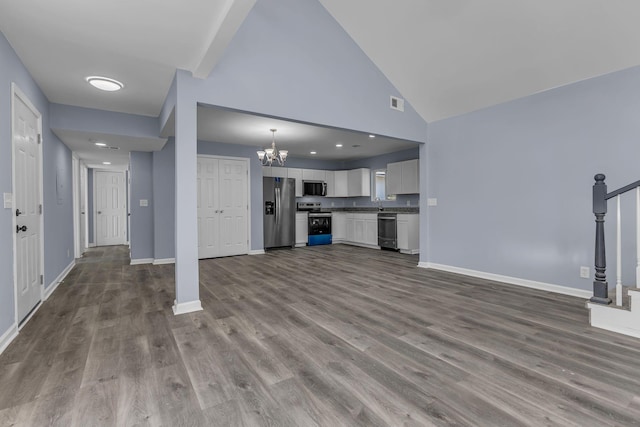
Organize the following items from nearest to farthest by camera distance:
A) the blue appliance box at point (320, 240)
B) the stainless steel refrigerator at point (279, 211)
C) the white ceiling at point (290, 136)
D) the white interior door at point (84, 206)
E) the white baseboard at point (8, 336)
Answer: the white baseboard at point (8, 336), the white ceiling at point (290, 136), the stainless steel refrigerator at point (279, 211), the white interior door at point (84, 206), the blue appliance box at point (320, 240)

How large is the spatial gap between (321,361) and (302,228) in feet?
19.8

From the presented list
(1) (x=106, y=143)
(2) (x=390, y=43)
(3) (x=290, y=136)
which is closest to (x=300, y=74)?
(2) (x=390, y=43)

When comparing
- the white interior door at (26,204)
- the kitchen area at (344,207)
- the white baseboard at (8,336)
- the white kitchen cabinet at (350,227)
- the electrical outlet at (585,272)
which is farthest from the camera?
the white kitchen cabinet at (350,227)

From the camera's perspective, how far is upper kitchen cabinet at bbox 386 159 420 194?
22.3ft

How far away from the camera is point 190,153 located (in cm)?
311

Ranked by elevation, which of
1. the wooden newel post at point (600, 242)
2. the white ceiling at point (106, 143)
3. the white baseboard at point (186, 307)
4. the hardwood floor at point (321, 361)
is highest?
the white ceiling at point (106, 143)

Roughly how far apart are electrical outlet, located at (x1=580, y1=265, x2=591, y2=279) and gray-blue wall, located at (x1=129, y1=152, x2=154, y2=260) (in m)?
6.59

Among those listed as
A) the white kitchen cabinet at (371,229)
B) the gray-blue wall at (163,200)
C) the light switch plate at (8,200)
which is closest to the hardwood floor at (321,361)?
the light switch plate at (8,200)

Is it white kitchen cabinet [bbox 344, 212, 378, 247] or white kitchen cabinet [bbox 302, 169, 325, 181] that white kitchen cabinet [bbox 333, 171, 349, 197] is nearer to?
white kitchen cabinet [bbox 302, 169, 325, 181]

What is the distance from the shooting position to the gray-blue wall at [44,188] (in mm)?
2371

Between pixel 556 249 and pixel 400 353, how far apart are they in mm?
2788

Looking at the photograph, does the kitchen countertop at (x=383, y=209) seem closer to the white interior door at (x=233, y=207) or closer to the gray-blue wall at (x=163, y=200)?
the white interior door at (x=233, y=207)

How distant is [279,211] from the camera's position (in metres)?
7.37

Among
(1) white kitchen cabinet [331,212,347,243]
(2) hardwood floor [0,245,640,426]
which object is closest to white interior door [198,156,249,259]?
(2) hardwood floor [0,245,640,426]
